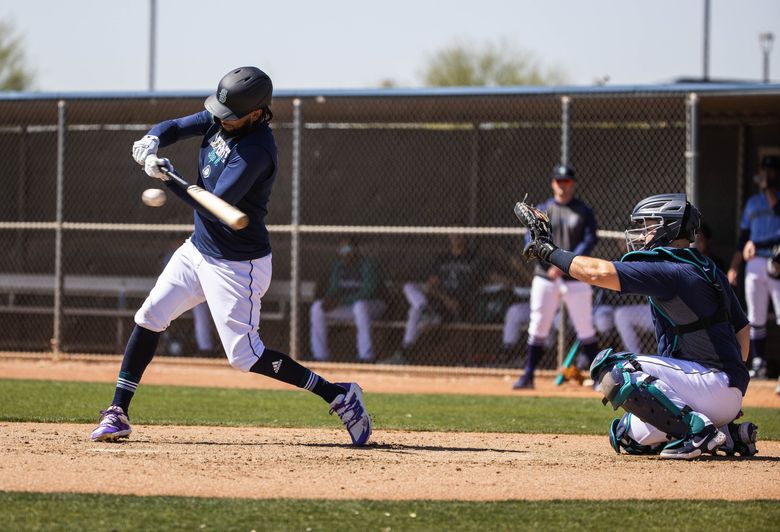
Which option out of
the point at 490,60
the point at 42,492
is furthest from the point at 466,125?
the point at 490,60

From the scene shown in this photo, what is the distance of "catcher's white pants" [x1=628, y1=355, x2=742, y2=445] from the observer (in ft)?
18.2

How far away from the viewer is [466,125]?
1435 cm

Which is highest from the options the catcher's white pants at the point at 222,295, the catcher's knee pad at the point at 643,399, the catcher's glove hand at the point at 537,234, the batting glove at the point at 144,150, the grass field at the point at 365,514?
the batting glove at the point at 144,150

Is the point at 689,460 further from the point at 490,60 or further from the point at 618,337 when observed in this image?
the point at 490,60

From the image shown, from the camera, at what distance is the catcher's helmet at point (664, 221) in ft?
18.6

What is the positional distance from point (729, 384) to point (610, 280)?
0.92 metres

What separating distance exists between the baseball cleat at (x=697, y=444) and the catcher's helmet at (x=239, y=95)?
269 cm

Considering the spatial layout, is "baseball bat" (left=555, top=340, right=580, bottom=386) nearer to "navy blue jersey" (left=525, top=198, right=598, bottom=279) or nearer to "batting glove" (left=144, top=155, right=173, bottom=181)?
"navy blue jersey" (left=525, top=198, right=598, bottom=279)

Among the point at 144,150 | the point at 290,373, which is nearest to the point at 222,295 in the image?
the point at 290,373

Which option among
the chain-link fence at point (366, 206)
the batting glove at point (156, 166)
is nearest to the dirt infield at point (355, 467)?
the batting glove at point (156, 166)

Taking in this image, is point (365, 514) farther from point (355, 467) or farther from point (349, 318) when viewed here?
point (349, 318)

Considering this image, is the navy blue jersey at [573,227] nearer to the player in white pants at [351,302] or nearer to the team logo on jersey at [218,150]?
the player in white pants at [351,302]

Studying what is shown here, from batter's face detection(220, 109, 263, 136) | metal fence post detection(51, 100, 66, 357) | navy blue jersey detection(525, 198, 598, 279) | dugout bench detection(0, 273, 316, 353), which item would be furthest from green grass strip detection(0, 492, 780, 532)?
dugout bench detection(0, 273, 316, 353)

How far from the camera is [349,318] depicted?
12.9 metres
